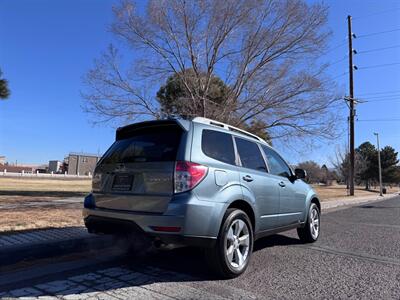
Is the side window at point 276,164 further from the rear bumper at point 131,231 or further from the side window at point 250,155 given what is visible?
the rear bumper at point 131,231

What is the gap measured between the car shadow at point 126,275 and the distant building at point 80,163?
326 ft

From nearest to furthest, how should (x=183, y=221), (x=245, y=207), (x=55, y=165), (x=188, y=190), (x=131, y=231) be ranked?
(x=183, y=221)
(x=188, y=190)
(x=131, y=231)
(x=245, y=207)
(x=55, y=165)

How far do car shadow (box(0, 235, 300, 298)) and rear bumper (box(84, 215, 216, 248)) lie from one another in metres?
0.33

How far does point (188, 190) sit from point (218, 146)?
3.04ft

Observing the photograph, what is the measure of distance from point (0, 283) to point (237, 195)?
297 centimetres

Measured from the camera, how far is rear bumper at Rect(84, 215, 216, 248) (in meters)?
4.42

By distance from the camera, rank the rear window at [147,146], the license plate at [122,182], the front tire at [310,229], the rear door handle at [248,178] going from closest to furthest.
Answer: the rear window at [147,146] < the license plate at [122,182] < the rear door handle at [248,178] < the front tire at [310,229]

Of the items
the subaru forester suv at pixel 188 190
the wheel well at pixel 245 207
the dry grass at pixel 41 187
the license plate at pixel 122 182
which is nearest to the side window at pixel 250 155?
the subaru forester suv at pixel 188 190

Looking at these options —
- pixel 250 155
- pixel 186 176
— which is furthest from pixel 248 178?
pixel 186 176

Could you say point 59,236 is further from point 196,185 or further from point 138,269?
point 196,185

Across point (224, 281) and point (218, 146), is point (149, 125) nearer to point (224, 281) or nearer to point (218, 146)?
point (218, 146)

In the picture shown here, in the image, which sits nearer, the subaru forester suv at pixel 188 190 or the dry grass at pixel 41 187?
the subaru forester suv at pixel 188 190

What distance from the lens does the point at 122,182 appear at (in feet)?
16.4

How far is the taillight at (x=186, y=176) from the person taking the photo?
4.50 m
